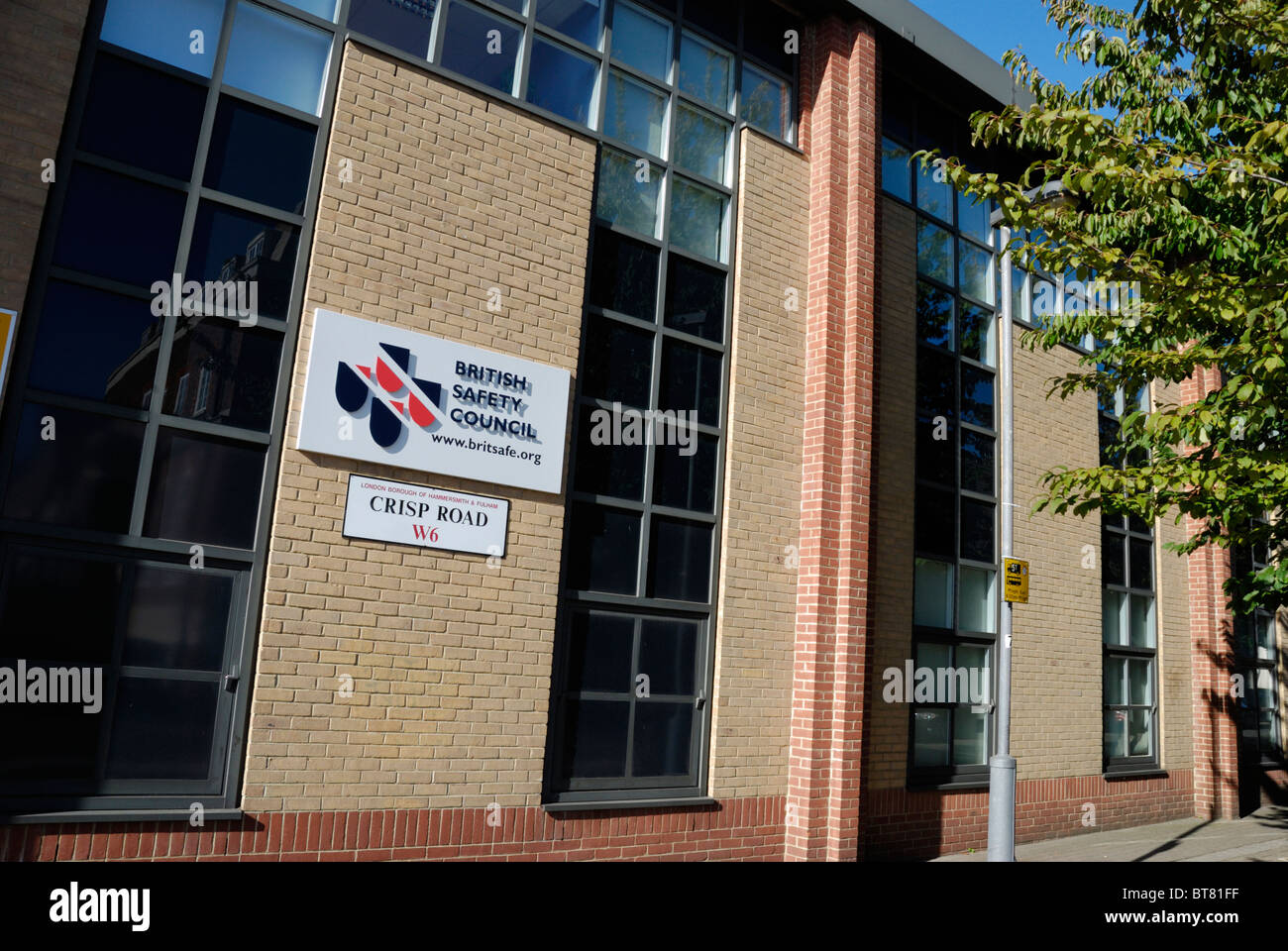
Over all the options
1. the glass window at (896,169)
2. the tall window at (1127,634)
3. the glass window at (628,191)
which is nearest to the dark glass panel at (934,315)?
the glass window at (896,169)

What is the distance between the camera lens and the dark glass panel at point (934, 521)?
11.6m

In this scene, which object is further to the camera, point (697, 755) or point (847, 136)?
point (847, 136)

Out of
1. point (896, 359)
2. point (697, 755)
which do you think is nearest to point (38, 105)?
point (697, 755)

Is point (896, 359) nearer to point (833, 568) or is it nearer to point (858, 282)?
point (858, 282)

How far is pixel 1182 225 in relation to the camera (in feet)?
28.9

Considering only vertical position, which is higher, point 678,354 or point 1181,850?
point 678,354

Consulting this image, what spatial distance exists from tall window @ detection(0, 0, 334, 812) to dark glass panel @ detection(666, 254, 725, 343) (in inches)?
143

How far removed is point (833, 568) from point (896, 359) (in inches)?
118

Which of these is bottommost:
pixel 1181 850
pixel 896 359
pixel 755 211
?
pixel 1181 850

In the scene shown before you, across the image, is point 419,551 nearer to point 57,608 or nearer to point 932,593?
point 57,608


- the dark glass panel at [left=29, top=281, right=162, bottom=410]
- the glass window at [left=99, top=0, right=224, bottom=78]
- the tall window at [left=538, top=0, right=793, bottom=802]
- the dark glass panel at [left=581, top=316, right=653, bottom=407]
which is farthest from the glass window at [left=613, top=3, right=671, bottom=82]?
the dark glass panel at [left=29, top=281, right=162, bottom=410]

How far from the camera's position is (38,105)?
6.46 m

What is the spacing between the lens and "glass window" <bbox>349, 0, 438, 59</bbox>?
7957mm

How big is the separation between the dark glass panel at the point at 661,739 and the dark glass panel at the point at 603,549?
3.72ft
